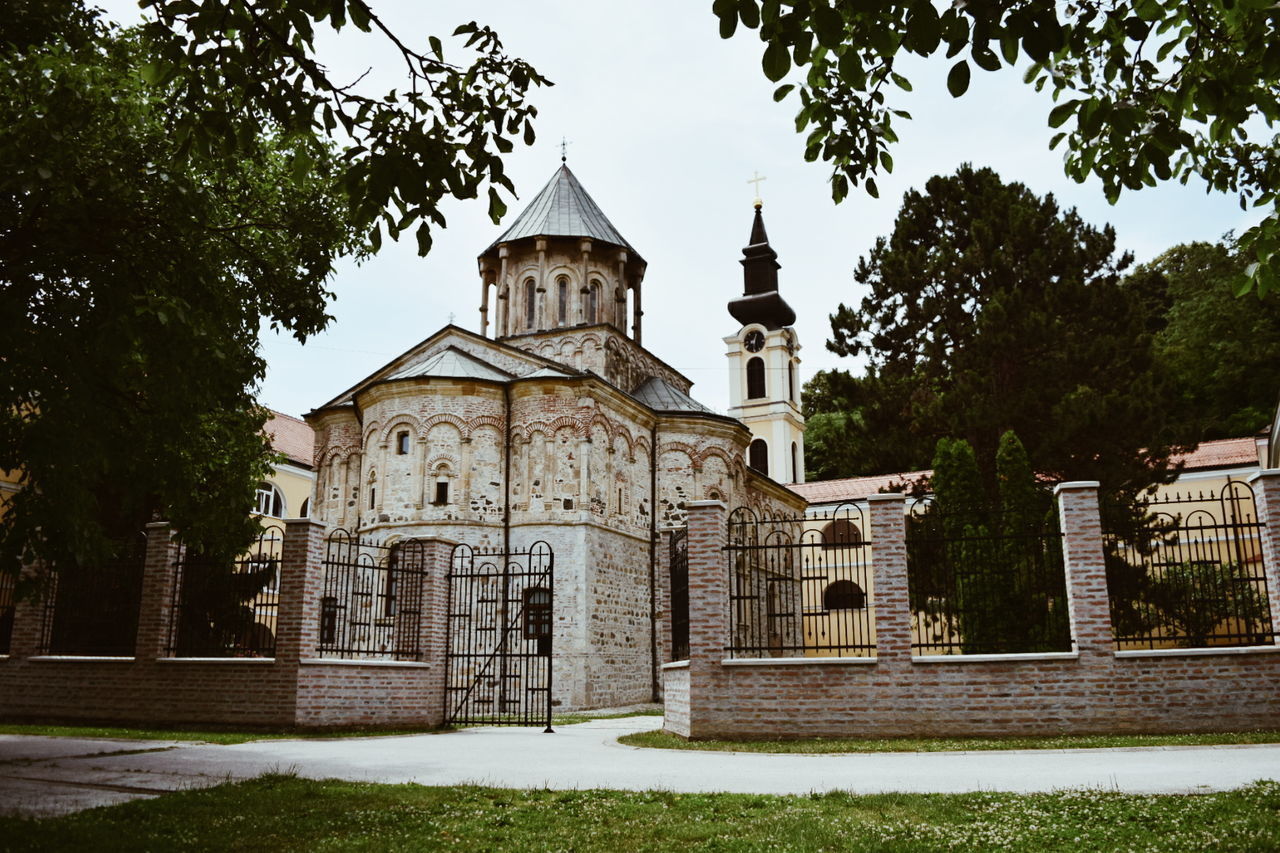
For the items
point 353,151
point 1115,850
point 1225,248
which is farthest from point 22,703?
point 1225,248

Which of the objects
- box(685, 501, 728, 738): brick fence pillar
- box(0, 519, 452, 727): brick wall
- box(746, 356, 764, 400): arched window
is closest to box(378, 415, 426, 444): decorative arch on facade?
box(0, 519, 452, 727): brick wall

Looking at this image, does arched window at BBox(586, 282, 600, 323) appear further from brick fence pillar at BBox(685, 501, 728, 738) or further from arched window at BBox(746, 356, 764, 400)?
brick fence pillar at BBox(685, 501, 728, 738)

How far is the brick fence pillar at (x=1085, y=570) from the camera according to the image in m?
10.9

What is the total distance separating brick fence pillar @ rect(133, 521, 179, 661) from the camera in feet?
45.5

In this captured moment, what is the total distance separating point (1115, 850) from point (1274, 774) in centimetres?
345

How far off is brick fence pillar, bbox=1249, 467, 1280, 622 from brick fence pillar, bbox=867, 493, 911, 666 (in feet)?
13.8

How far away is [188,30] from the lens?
4.85 meters

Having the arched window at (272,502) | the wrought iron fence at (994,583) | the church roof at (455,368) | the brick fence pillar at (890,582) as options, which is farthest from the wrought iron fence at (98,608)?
the arched window at (272,502)

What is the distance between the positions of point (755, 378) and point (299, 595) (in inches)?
1482

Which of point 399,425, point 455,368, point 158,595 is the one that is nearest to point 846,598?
point 455,368

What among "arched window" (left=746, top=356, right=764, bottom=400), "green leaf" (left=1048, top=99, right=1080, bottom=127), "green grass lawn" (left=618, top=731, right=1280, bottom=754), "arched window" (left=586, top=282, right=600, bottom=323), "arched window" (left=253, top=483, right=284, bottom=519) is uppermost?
"arched window" (left=746, top=356, right=764, bottom=400)

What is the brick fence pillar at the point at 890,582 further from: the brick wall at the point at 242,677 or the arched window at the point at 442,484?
the arched window at the point at 442,484

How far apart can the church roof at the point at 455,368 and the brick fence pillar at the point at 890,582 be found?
15.2 meters

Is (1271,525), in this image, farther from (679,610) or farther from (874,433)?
(874,433)
